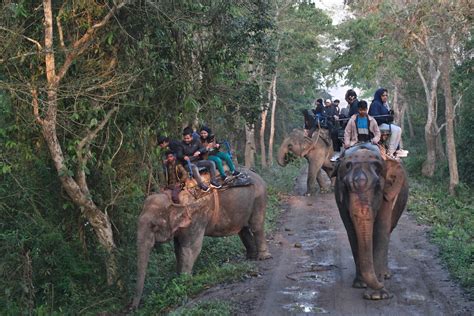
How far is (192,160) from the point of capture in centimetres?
1097

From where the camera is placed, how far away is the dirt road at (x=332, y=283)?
28.1ft

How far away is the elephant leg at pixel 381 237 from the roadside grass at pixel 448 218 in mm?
1226

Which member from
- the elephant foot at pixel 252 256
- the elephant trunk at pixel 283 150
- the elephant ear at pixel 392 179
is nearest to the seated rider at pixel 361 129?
the elephant ear at pixel 392 179

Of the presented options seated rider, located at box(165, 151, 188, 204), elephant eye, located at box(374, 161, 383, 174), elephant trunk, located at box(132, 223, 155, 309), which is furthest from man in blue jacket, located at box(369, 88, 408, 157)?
elephant trunk, located at box(132, 223, 155, 309)

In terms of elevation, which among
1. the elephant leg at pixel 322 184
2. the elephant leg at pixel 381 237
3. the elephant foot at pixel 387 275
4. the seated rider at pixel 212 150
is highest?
the seated rider at pixel 212 150

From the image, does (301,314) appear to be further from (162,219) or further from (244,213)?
(244,213)

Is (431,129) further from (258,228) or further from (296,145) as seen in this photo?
(258,228)

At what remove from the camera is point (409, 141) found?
48.3 meters

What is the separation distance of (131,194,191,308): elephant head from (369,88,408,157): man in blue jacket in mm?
3452

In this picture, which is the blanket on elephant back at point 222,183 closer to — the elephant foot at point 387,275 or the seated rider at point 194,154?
the seated rider at point 194,154

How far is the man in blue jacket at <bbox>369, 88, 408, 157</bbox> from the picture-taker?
35.7ft

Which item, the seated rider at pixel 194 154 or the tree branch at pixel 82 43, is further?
the seated rider at pixel 194 154

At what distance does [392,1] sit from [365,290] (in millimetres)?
16021

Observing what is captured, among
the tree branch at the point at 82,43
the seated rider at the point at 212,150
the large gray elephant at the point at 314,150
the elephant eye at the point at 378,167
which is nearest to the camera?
the elephant eye at the point at 378,167
